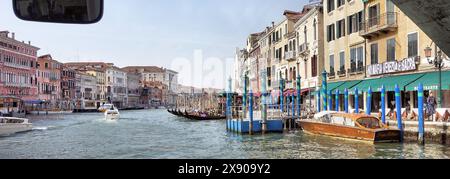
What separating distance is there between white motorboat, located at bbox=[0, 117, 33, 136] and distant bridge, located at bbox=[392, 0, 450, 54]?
2280 centimetres

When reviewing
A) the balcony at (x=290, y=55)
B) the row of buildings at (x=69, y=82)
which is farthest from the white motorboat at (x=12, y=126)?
the row of buildings at (x=69, y=82)

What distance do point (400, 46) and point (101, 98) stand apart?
76728mm

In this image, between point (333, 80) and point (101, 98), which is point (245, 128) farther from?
point (101, 98)

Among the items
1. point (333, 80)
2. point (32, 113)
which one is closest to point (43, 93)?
point (32, 113)

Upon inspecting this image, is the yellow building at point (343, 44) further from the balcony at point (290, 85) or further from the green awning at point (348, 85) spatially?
the balcony at point (290, 85)

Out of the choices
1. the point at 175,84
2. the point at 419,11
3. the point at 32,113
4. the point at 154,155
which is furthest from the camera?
the point at 175,84

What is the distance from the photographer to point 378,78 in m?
20.3

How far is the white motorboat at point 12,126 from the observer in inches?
896

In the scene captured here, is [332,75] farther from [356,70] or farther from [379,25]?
[379,25]

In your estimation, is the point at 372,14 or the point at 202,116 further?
the point at 202,116

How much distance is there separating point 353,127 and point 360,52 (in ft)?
23.8

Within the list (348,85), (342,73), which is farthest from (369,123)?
(342,73)

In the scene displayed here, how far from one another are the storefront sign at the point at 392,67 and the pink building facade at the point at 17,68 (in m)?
42.9
